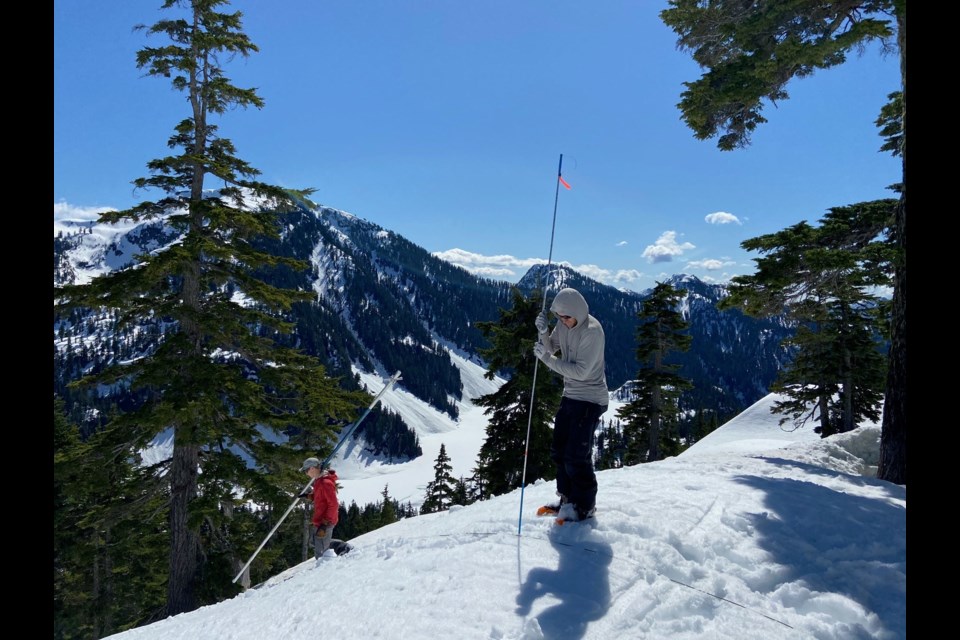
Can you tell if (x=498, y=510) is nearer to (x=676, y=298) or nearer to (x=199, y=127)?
(x=199, y=127)

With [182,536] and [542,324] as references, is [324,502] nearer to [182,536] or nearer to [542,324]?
[182,536]

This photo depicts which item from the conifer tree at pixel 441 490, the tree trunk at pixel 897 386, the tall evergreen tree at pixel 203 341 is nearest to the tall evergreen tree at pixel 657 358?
the conifer tree at pixel 441 490

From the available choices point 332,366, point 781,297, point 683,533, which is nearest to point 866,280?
point 781,297

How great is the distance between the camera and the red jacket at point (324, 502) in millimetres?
9039

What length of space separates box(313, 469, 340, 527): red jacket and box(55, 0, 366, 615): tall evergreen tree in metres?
2.80

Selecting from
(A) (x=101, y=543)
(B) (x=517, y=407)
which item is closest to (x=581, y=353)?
(B) (x=517, y=407)

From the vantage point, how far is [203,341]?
512 inches

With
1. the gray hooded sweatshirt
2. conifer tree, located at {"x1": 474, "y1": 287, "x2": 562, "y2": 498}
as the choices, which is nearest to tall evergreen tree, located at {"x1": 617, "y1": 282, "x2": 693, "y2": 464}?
conifer tree, located at {"x1": 474, "y1": 287, "x2": 562, "y2": 498}

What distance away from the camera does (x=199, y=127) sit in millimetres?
13344

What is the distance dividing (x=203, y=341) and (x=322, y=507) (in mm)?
6574

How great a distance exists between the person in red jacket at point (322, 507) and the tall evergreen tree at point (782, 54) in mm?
10069

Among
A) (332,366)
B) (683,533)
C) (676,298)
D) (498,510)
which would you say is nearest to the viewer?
(683,533)

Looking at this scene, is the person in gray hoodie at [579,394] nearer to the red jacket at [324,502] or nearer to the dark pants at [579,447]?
the dark pants at [579,447]
